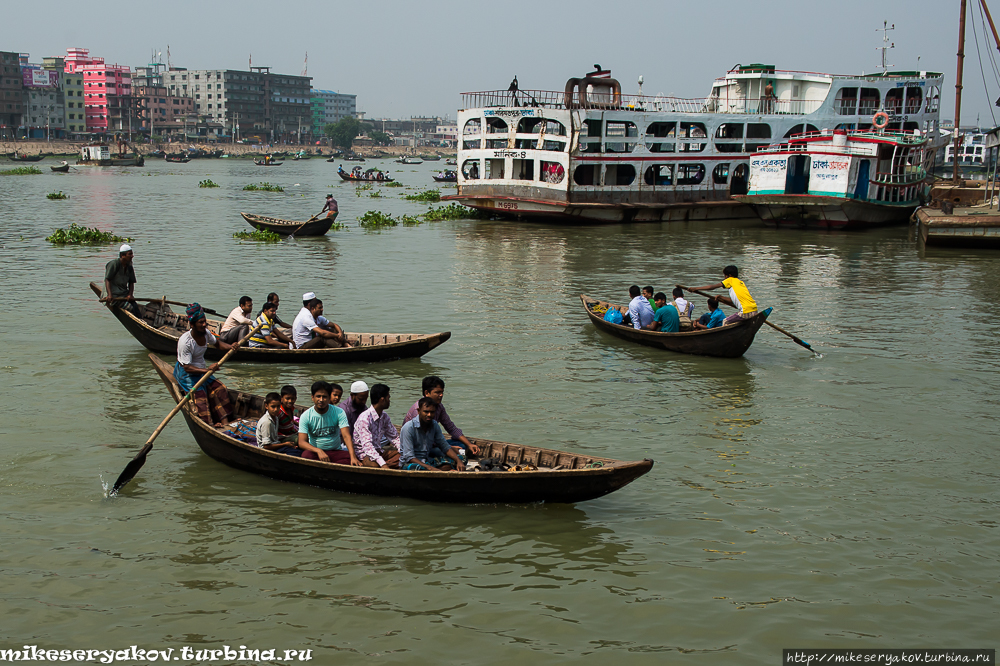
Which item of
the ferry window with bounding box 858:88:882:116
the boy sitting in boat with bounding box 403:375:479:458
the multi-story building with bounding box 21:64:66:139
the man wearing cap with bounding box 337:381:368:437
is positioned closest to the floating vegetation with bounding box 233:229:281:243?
the man wearing cap with bounding box 337:381:368:437

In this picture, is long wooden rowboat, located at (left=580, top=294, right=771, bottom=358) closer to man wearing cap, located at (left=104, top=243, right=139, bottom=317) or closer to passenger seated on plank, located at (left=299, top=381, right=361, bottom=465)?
passenger seated on plank, located at (left=299, top=381, right=361, bottom=465)

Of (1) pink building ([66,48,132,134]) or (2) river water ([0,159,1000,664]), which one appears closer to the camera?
(2) river water ([0,159,1000,664])

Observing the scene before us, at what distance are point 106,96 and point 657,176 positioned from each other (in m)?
137

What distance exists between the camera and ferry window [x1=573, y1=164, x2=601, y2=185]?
36.3 m

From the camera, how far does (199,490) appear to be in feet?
31.0

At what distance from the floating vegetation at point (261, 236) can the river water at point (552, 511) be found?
10.7 meters

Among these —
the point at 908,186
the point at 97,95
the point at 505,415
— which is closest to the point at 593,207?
the point at 908,186

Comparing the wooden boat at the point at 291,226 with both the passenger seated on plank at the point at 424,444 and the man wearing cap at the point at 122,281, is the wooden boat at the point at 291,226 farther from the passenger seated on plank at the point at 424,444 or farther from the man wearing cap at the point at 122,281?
the passenger seated on plank at the point at 424,444

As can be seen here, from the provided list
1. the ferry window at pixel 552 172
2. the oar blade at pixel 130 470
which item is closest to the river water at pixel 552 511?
the oar blade at pixel 130 470

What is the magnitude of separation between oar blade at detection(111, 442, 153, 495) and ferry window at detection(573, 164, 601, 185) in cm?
2877

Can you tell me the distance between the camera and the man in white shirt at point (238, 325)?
14.0 m

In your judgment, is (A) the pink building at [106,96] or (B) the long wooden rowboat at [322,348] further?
(A) the pink building at [106,96]

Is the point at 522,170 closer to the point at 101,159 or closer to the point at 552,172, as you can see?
the point at 552,172

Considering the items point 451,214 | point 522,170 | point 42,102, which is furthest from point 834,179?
point 42,102
